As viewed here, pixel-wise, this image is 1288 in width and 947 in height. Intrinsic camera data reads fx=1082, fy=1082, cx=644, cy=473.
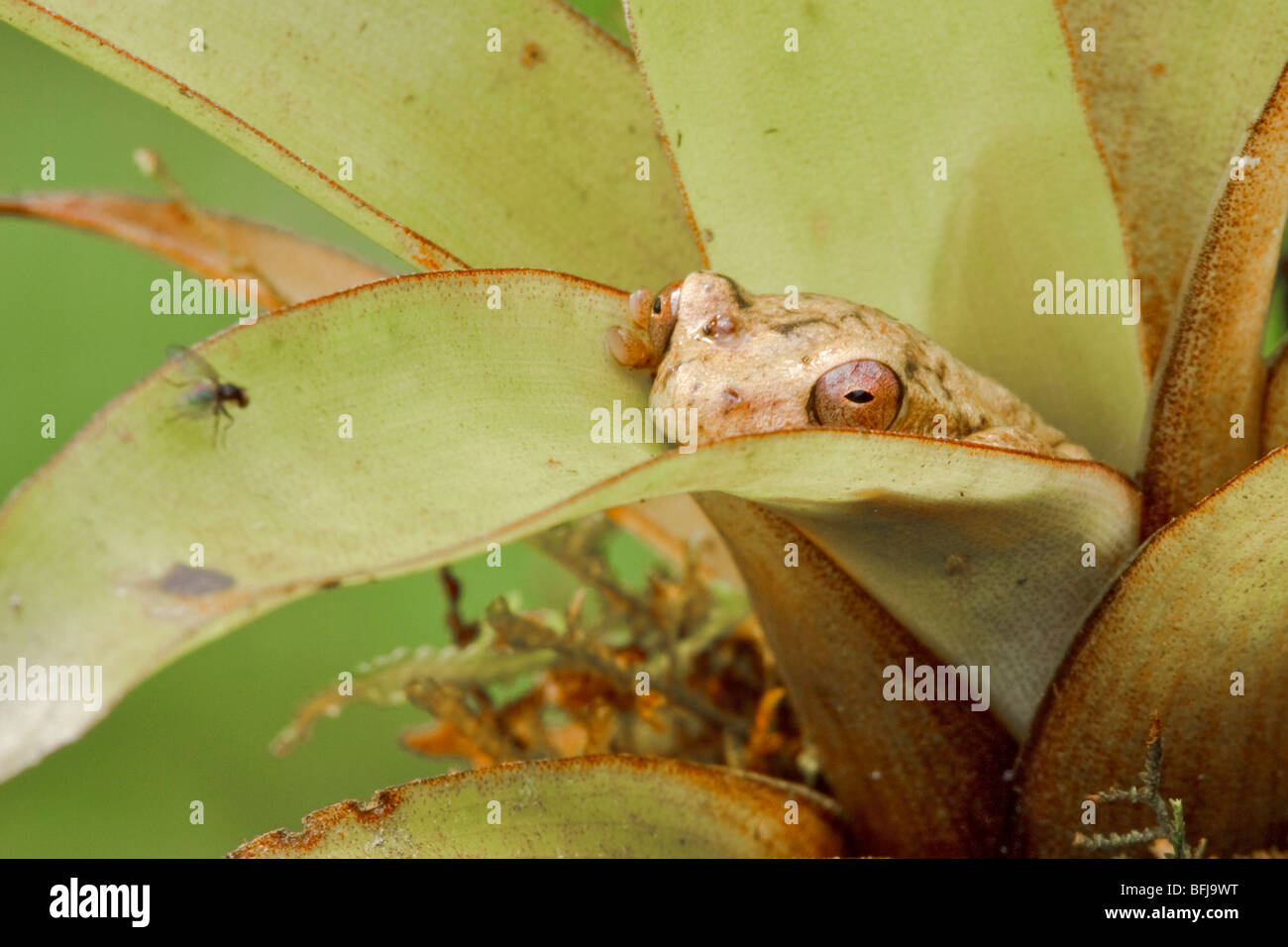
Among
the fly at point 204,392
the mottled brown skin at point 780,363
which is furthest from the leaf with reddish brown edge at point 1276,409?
the fly at point 204,392

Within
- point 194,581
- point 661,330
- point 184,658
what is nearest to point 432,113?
point 661,330

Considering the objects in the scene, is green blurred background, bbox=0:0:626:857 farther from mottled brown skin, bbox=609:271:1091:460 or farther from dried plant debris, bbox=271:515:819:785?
mottled brown skin, bbox=609:271:1091:460

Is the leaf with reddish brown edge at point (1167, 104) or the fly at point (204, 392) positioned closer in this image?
the fly at point (204, 392)

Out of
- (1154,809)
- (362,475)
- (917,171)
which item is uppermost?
(917,171)

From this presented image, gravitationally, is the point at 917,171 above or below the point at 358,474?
above

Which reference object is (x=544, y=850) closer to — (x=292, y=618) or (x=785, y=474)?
(x=785, y=474)

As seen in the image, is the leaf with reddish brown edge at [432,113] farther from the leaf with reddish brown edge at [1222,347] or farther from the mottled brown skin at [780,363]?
the leaf with reddish brown edge at [1222,347]

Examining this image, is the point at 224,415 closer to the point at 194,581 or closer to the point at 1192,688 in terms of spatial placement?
the point at 194,581
